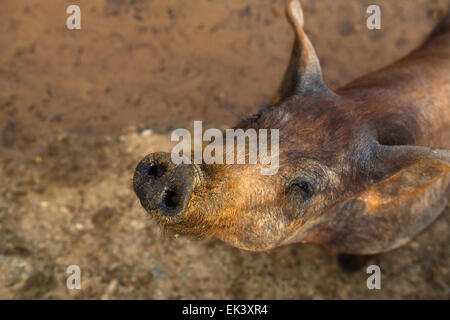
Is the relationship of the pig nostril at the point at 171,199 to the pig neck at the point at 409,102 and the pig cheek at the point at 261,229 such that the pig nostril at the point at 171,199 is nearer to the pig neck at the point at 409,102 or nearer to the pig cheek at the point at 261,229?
the pig cheek at the point at 261,229

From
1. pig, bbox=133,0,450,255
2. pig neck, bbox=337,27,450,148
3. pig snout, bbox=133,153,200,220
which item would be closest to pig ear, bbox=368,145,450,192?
pig, bbox=133,0,450,255

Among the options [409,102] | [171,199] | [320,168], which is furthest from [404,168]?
[171,199]

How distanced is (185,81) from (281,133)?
2821 millimetres

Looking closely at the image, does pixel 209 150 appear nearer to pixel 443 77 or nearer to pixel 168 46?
pixel 443 77

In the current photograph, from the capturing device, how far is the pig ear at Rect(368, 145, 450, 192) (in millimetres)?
2457

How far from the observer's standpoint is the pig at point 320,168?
2.09m

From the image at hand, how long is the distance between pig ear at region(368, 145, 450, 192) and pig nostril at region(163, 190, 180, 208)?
4.73 ft

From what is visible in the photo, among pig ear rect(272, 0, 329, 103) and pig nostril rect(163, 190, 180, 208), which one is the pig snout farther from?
pig ear rect(272, 0, 329, 103)

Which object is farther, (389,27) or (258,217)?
(389,27)

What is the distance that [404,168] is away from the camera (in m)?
2.55

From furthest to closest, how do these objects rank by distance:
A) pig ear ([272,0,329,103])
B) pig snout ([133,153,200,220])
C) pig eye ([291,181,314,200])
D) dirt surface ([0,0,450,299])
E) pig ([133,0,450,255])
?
dirt surface ([0,0,450,299]), pig ear ([272,0,329,103]), pig eye ([291,181,314,200]), pig ([133,0,450,255]), pig snout ([133,153,200,220])

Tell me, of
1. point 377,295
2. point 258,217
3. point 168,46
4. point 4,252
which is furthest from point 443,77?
point 4,252

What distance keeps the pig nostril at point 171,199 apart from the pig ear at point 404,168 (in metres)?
1.44

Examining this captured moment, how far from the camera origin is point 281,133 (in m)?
2.51
